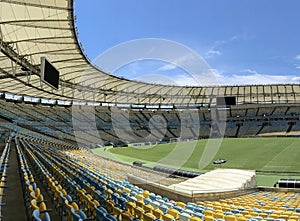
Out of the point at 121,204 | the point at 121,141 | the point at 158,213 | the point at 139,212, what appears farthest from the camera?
the point at 121,141

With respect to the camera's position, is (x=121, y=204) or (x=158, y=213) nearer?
(x=158, y=213)

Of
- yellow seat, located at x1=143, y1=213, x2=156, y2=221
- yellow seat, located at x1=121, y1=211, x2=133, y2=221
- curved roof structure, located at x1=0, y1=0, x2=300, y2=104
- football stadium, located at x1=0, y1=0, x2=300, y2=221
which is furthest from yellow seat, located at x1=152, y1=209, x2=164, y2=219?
curved roof structure, located at x1=0, y1=0, x2=300, y2=104

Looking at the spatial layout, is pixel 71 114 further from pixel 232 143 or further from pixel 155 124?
pixel 232 143

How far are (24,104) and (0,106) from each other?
767 centimetres

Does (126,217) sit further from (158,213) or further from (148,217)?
(158,213)

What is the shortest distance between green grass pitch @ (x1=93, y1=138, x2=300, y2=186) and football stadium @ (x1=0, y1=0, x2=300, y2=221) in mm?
119

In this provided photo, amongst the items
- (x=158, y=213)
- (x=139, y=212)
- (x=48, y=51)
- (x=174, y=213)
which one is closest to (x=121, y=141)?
(x=48, y=51)

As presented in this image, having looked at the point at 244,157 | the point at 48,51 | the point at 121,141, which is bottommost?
the point at 244,157

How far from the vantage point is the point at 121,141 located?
172 feet

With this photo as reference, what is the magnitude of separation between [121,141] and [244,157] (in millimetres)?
26245

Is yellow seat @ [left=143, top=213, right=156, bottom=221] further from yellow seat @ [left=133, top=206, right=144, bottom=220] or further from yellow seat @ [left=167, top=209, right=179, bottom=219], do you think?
yellow seat @ [left=167, top=209, right=179, bottom=219]

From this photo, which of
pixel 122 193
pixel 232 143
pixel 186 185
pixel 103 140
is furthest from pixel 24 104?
pixel 122 193

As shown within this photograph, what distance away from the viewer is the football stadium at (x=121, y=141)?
803 centimetres

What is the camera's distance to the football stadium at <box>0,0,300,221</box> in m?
8.03
